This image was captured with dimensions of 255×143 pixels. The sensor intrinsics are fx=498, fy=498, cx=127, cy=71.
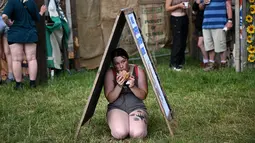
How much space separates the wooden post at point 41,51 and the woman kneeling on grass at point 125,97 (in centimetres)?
322

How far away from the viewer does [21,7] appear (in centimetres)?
777

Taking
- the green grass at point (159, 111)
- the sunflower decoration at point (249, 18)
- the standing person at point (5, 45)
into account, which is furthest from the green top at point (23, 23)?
the sunflower decoration at point (249, 18)

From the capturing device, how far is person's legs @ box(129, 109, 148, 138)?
520cm

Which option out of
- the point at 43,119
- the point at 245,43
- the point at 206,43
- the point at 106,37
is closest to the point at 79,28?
the point at 106,37

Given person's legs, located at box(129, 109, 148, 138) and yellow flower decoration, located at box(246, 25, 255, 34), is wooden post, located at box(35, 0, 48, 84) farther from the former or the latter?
yellow flower decoration, located at box(246, 25, 255, 34)

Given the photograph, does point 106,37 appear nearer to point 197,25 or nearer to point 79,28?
point 79,28

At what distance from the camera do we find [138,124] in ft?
17.2

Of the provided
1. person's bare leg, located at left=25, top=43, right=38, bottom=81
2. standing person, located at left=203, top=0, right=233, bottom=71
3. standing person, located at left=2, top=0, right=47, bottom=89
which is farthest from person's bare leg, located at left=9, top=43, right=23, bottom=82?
standing person, located at left=203, top=0, right=233, bottom=71

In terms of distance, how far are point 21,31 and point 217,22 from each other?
3.57 metres

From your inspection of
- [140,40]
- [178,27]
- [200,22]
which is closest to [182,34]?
[178,27]

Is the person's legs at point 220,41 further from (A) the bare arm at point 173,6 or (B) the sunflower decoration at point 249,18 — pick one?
(A) the bare arm at point 173,6

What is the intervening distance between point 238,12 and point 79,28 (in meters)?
3.03

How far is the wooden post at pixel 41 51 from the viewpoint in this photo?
329 inches

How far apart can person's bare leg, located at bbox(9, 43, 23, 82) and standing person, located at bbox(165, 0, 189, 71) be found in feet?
9.98
